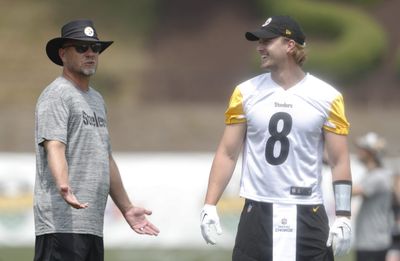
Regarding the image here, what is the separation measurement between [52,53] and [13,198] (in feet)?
32.2

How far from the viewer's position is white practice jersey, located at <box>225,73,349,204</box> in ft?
23.4

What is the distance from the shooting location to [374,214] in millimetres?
10844

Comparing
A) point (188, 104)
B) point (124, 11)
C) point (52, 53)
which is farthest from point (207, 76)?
point (52, 53)

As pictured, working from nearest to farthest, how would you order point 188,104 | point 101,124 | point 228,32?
point 101,124 < point 188,104 < point 228,32

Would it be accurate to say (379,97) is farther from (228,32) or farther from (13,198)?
(13,198)

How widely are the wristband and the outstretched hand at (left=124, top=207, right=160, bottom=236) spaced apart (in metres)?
1.16

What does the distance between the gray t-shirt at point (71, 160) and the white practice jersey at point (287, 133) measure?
2.84 feet

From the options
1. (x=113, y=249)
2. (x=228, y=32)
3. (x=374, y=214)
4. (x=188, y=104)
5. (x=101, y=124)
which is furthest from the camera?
(x=228, y=32)

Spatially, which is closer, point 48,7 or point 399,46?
point 399,46

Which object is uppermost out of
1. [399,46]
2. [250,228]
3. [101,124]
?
[399,46]

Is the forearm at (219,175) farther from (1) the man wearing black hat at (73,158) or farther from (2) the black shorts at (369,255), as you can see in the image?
(2) the black shorts at (369,255)

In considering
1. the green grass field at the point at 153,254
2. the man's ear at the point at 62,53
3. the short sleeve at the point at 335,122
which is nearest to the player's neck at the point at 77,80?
the man's ear at the point at 62,53

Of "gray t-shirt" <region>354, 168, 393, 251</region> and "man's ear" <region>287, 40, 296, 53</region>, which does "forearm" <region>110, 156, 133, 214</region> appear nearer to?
"man's ear" <region>287, 40, 296, 53</region>

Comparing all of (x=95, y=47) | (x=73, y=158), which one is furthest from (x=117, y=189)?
(x=95, y=47)
